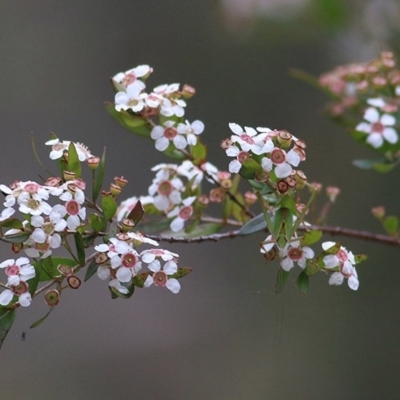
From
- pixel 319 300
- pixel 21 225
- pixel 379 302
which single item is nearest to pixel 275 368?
pixel 319 300

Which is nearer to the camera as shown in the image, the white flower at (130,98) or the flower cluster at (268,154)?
the flower cluster at (268,154)

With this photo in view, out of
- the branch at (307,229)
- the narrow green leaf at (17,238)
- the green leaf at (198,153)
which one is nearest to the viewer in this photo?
the narrow green leaf at (17,238)

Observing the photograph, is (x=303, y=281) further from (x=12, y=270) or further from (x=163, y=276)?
(x=12, y=270)

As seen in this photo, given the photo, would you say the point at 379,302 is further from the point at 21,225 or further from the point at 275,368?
the point at 21,225

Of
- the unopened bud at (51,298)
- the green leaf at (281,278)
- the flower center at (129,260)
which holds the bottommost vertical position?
the unopened bud at (51,298)

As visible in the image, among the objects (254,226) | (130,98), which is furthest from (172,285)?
(130,98)

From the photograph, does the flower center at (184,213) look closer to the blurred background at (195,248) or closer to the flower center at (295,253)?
the flower center at (295,253)

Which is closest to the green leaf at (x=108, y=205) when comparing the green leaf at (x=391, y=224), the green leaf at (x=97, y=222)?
the green leaf at (x=97, y=222)
